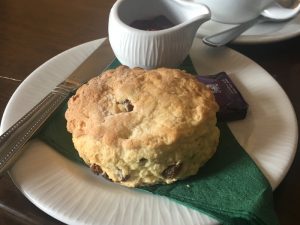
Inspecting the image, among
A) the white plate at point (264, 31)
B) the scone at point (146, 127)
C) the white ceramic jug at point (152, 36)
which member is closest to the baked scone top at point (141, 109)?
the scone at point (146, 127)

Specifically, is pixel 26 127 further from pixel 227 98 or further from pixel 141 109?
pixel 227 98

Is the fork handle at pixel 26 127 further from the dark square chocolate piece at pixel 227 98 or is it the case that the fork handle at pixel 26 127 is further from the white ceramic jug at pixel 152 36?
the dark square chocolate piece at pixel 227 98

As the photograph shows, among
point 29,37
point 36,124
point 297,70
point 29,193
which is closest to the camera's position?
point 29,193

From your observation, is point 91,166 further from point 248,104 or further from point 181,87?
point 248,104

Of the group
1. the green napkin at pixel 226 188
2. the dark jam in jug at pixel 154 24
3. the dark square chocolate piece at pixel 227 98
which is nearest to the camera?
the green napkin at pixel 226 188

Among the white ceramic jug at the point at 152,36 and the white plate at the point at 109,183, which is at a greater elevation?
the white ceramic jug at the point at 152,36

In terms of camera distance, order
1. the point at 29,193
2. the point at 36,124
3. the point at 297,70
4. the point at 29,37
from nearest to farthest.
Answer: the point at 29,193
the point at 36,124
the point at 297,70
the point at 29,37

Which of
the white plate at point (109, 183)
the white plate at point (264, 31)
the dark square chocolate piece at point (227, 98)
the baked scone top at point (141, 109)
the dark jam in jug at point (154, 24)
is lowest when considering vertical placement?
the white plate at point (109, 183)

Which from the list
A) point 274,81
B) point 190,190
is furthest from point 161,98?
point 274,81

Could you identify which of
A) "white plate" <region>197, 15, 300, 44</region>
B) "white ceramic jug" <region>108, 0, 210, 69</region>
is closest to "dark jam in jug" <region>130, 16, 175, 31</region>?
"white ceramic jug" <region>108, 0, 210, 69</region>
